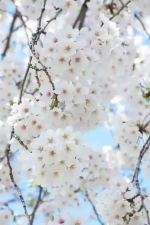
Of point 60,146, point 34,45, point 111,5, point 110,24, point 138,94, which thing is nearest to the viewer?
point 60,146

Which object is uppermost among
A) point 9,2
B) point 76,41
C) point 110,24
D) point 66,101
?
point 9,2

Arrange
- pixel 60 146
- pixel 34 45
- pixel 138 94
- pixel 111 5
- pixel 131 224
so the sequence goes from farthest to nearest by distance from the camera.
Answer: pixel 111 5, pixel 138 94, pixel 34 45, pixel 131 224, pixel 60 146

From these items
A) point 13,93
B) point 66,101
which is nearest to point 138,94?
point 13,93

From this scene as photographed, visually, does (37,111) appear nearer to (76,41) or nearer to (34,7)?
(76,41)

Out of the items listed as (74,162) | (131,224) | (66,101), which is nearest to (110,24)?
(66,101)

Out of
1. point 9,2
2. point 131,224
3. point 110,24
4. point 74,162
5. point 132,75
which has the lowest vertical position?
point 131,224

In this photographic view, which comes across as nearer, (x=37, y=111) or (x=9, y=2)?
(x=37, y=111)

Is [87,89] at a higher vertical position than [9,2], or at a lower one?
lower

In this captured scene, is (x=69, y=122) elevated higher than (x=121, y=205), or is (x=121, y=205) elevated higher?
(x=69, y=122)

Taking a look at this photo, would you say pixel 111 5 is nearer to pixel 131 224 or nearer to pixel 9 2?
pixel 9 2
